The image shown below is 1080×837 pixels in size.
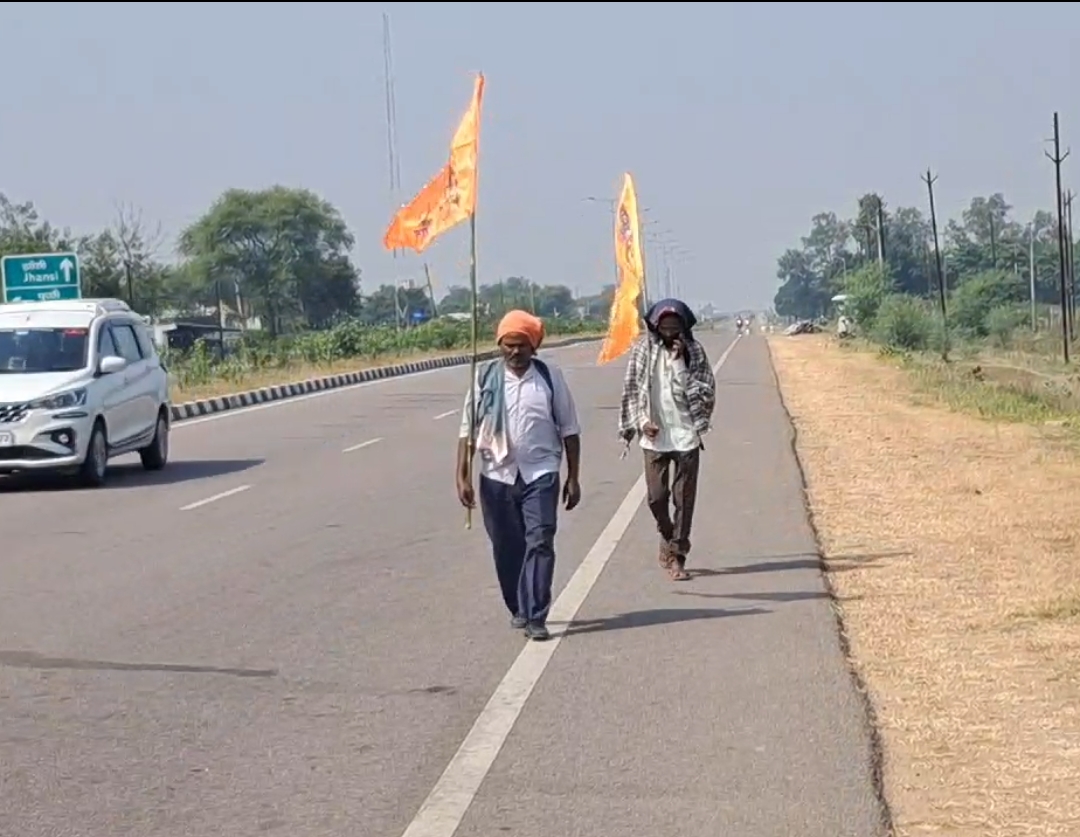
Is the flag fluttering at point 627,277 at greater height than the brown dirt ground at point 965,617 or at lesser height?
greater

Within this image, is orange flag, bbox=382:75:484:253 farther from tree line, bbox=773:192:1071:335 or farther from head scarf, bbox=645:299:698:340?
tree line, bbox=773:192:1071:335

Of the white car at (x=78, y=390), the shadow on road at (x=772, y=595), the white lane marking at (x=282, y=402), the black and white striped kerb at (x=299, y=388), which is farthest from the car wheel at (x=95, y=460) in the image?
the white lane marking at (x=282, y=402)

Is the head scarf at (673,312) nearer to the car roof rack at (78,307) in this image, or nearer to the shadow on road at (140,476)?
the shadow on road at (140,476)

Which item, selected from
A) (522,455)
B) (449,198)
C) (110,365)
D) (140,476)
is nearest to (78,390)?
(110,365)

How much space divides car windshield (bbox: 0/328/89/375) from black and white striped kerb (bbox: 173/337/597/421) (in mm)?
4280

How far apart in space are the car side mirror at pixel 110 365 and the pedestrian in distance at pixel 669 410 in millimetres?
9061

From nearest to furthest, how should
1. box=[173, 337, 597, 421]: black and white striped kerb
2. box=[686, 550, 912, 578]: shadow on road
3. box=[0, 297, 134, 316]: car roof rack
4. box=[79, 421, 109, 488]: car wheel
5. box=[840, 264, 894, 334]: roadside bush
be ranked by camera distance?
box=[686, 550, 912, 578]: shadow on road < box=[79, 421, 109, 488]: car wheel < box=[0, 297, 134, 316]: car roof rack < box=[173, 337, 597, 421]: black and white striped kerb < box=[840, 264, 894, 334]: roadside bush

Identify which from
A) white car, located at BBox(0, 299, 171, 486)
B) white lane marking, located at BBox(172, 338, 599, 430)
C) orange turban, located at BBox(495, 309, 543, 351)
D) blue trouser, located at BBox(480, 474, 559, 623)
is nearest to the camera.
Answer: orange turban, located at BBox(495, 309, 543, 351)

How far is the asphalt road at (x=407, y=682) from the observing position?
19.5 ft

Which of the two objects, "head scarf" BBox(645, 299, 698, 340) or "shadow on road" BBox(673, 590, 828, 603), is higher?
"head scarf" BBox(645, 299, 698, 340)

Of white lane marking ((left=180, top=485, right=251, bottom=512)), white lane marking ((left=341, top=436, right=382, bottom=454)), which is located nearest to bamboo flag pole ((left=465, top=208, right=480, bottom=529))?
white lane marking ((left=180, top=485, right=251, bottom=512))

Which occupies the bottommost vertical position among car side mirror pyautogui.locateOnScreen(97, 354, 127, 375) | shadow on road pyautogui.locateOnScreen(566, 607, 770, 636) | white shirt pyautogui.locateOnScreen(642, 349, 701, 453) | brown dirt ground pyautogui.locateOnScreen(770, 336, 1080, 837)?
brown dirt ground pyautogui.locateOnScreen(770, 336, 1080, 837)

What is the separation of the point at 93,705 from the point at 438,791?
2133 millimetres

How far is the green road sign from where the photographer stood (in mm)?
32062
